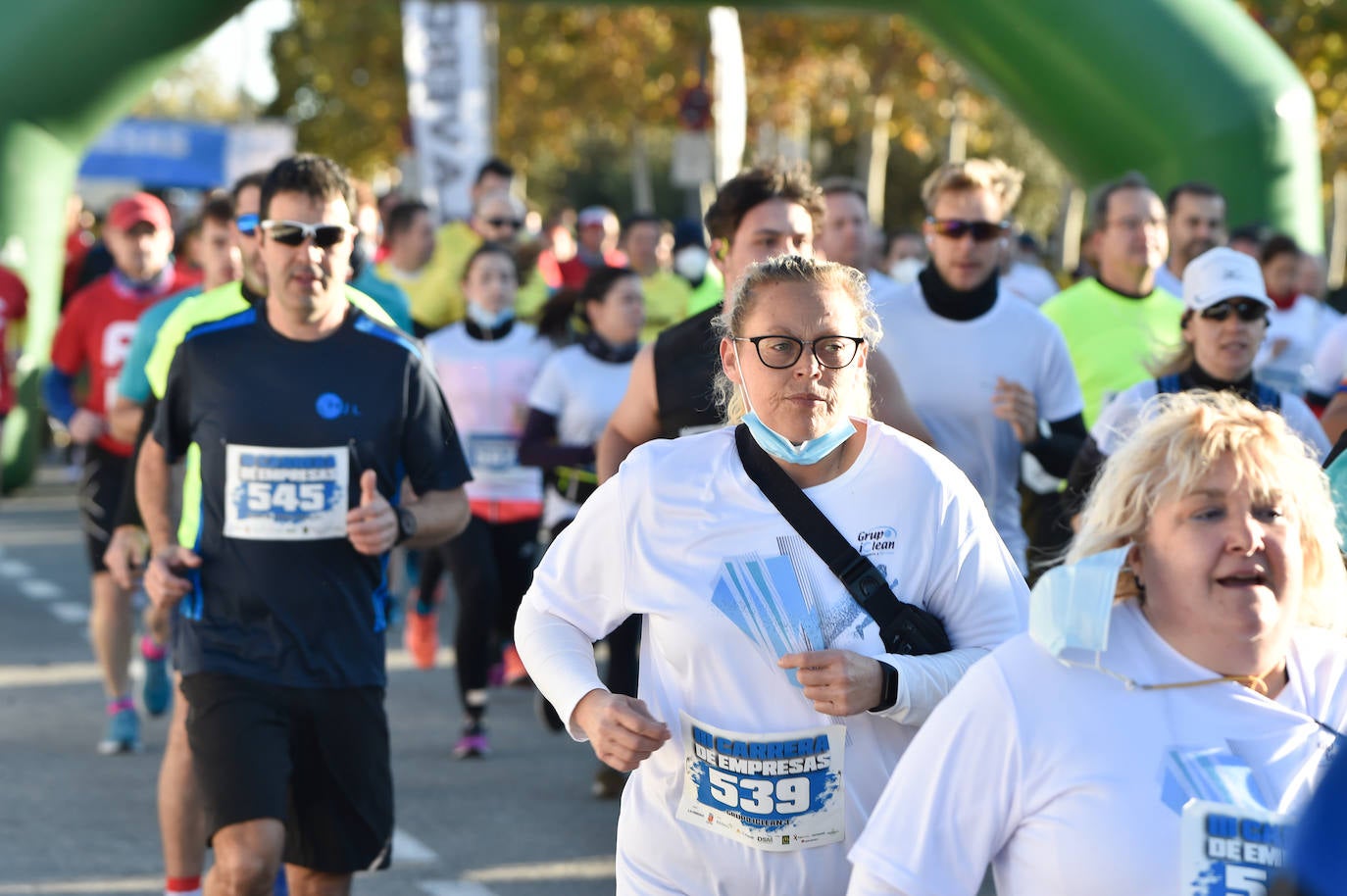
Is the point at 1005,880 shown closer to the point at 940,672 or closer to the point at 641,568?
the point at 940,672

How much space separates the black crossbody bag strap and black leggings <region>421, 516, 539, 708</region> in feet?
15.6

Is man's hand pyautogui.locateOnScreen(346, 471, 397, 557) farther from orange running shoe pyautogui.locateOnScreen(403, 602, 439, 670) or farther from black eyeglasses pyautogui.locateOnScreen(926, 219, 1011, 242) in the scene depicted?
orange running shoe pyautogui.locateOnScreen(403, 602, 439, 670)

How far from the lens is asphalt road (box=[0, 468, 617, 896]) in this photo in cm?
658

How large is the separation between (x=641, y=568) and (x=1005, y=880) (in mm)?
976

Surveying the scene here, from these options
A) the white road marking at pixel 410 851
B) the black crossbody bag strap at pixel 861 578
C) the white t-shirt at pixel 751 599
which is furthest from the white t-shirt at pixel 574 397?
the black crossbody bag strap at pixel 861 578

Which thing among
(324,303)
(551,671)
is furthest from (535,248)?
(551,671)

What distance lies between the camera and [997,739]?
274 cm

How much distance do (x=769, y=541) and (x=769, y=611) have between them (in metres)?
0.12

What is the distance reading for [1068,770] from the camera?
272cm

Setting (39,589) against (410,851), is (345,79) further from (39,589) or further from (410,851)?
(410,851)

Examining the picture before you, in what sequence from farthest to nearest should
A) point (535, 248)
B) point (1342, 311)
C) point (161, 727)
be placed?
point (1342, 311) < point (535, 248) < point (161, 727)

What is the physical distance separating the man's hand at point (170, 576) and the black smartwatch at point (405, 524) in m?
0.48

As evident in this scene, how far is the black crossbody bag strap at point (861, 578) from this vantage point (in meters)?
3.44

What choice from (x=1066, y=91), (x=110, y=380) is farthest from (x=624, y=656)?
(x=1066, y=91)
